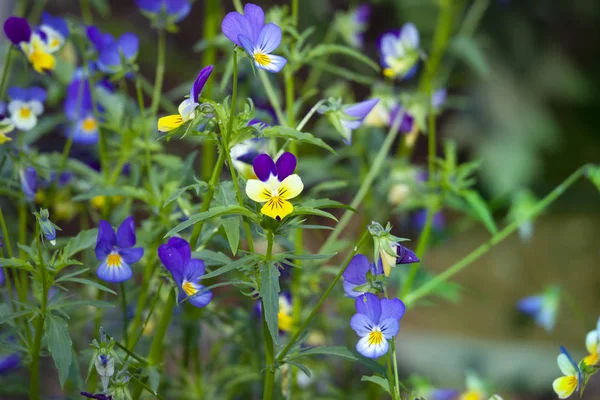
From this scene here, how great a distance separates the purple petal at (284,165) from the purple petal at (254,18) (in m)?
0.12

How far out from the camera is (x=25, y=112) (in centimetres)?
100

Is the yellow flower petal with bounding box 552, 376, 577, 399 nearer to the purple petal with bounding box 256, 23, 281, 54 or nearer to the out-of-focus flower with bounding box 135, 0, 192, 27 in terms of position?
the purple petal with bounding box 256, 23, 281, 54

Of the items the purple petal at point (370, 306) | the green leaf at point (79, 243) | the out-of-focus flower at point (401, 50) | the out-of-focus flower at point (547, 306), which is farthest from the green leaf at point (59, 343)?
the out-of-focus flower at point (547, 306)

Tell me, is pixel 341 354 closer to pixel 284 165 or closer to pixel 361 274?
pixel 361 274

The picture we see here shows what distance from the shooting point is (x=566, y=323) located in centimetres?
271

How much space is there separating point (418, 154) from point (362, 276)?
211 centimetres

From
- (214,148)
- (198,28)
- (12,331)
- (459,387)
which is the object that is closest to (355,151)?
(214,148)

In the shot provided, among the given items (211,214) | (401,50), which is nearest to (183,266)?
(211,214)

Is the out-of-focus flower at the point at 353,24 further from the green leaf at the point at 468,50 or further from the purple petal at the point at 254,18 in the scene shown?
the purple petal at the point at 254,18

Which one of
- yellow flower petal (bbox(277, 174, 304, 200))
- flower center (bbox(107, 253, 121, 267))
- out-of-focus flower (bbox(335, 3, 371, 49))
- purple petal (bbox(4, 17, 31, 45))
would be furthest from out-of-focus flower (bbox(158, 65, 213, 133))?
out-of-focus flower (bbox(335, 3, 371, 49))

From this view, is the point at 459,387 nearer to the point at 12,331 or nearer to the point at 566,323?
the point at 566,323

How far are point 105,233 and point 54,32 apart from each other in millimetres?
377

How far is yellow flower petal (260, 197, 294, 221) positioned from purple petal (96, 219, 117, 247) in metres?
0.21

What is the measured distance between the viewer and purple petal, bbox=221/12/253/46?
0.68 metres
